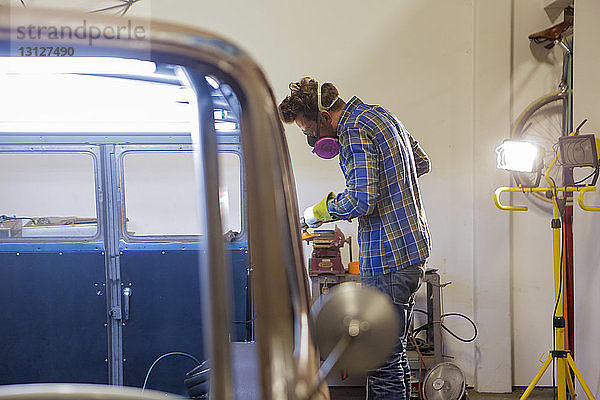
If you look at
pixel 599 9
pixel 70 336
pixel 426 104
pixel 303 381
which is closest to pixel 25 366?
pixel 70 336

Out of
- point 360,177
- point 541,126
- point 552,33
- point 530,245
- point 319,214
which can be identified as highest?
point 552,33

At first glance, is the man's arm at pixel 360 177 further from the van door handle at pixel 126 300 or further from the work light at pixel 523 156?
the van door handle at pixel 126 300

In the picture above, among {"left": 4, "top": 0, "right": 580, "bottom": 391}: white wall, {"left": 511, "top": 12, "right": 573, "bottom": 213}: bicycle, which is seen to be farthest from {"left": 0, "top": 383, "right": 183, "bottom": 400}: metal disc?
{"left": 511, "top": 12, "right": 573, "bottom": 213}: bicycle

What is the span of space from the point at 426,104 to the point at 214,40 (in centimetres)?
416

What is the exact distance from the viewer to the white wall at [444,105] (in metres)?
4.79

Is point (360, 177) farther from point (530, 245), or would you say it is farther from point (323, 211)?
point (530, 245)

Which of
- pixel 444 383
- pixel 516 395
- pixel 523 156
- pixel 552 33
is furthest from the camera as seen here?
pixel 516 395

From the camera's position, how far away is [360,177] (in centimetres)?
279

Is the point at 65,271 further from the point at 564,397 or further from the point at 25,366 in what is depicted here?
the point at 564,397

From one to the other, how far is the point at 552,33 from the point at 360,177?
256 cm

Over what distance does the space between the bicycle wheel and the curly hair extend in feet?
7.21

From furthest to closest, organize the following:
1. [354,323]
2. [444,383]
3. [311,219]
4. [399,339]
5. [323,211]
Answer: [444,383] < [311,219] < [323,211] < [399,339] < [354,323]

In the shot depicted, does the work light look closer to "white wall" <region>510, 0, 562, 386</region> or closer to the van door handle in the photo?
"white wall" <region>510, 0, 562, 386</region>

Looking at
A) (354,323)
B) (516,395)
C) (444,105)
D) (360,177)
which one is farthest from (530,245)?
(354,323)
